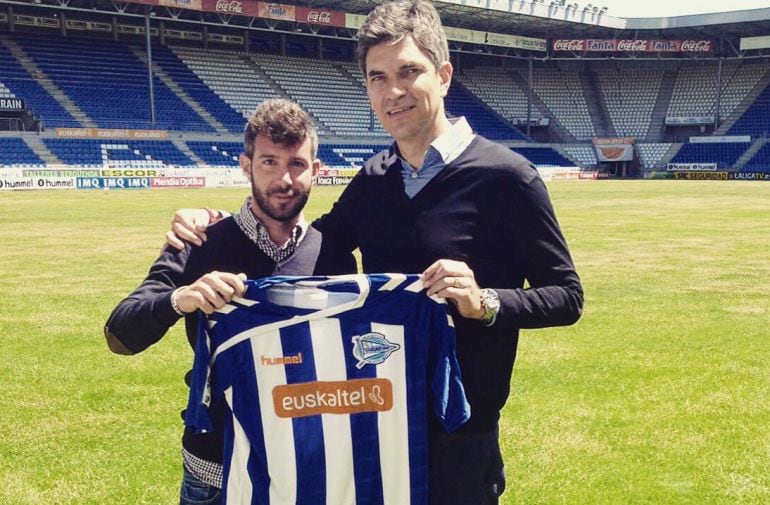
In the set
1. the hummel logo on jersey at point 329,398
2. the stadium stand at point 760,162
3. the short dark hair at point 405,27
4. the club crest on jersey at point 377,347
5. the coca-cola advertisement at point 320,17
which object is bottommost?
the stadium stand at point 760,162

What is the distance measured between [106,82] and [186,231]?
4369cm

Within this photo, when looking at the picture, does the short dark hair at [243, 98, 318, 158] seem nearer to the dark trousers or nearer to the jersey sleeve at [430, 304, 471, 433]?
the jersey sleeve at [430, 304, 471, 433]

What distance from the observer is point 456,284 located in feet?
6.79

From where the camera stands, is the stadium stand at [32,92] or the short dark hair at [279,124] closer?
the short dark hair at [279,124]

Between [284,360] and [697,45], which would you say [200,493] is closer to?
[284,360]

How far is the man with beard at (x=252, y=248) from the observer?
2447mm

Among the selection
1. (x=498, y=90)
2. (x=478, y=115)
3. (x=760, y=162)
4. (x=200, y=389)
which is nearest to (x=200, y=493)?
(x=200, y=389)

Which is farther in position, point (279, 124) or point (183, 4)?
point (183, 4)

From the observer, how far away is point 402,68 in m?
2.25

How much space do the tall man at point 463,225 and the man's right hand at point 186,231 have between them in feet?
2.18

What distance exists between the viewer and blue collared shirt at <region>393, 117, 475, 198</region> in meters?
2.30

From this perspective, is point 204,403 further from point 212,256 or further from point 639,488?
point 639,488

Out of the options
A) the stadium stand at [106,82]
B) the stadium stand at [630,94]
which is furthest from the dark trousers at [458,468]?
the stadium stand at [630,94]

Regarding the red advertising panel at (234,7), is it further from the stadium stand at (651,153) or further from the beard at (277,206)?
the beard at (277,206)
